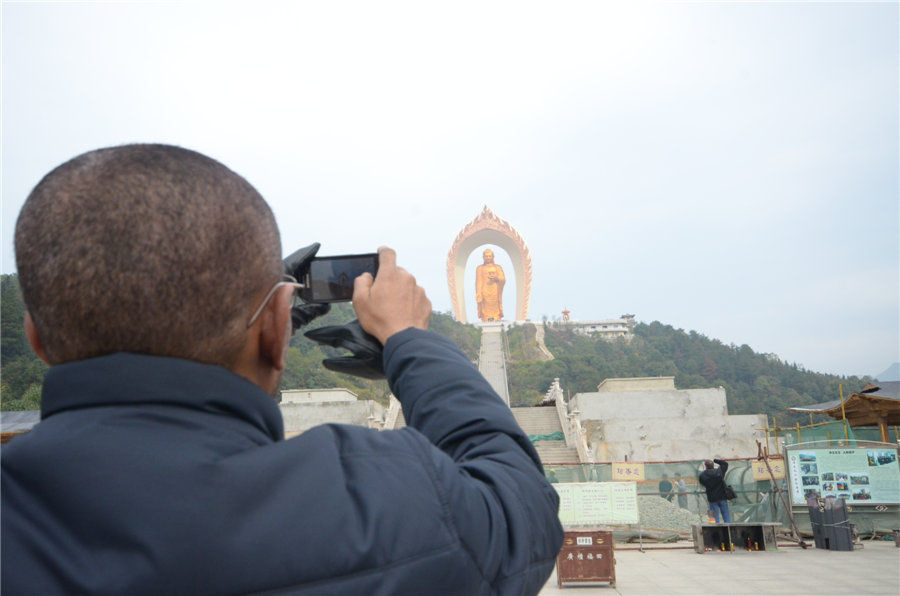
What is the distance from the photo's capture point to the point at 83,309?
769mm

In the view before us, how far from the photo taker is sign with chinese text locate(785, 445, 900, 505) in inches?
369

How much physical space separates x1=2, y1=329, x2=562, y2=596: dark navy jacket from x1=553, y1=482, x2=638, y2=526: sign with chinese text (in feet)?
26.8

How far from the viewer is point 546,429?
20.5 meters

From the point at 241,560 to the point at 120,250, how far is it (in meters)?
0.36

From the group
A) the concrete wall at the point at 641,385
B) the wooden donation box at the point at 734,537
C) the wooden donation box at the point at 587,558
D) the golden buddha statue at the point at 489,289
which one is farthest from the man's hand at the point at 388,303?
the golden buddha statue at the point at 489,289

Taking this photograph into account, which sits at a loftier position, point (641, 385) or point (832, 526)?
point (641, 385)

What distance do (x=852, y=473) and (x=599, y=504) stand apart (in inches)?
148

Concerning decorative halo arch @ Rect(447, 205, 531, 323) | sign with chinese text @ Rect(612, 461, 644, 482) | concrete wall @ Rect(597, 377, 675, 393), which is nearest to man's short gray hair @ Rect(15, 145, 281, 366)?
sign with chinese text @ Rect(612, 461, 644, 482)

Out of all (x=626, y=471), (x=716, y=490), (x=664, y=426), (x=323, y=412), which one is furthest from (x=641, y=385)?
(x=716, y=490)

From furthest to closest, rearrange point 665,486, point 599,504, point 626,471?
point 665,486 < point 626,471 < point 599,504

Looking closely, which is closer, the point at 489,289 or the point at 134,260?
the point at 134,260

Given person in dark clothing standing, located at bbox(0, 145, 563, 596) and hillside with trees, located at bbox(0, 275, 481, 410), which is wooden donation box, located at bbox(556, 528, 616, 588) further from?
person in dark clothing standing, located at bbox(0, 145, 563, 596)

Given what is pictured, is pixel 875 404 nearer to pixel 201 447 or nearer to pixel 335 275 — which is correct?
pixel 335 275

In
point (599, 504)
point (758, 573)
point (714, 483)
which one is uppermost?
point (714, 483)
